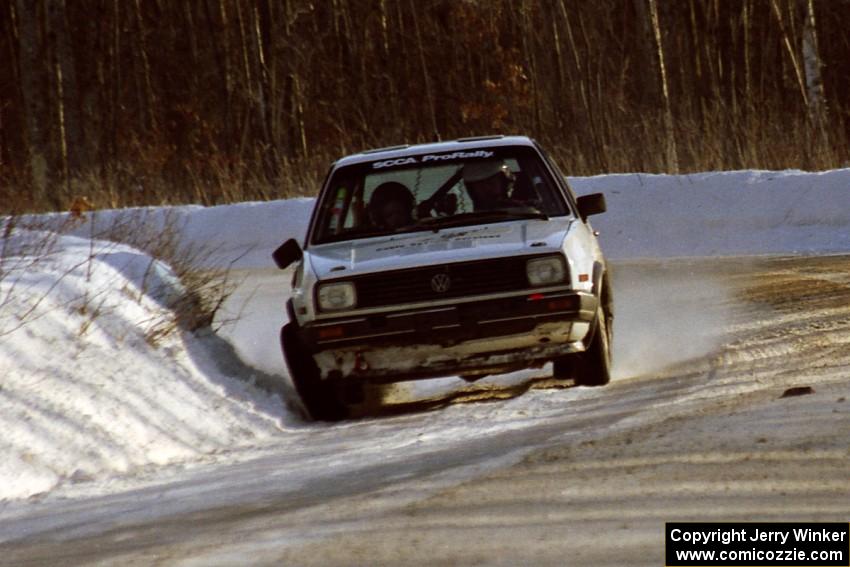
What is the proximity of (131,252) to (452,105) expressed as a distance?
35662 mm

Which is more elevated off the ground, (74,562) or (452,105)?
(74,562)

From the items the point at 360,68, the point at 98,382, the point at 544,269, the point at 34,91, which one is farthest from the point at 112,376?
the point at 360,68

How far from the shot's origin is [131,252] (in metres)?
12.0

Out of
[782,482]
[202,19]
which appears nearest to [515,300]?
[782,482]

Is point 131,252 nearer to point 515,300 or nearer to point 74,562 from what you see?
point 515,300

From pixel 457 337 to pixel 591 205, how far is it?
1476 millimetres

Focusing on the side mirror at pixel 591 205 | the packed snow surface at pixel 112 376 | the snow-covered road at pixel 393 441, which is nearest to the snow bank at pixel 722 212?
the packed snow surface at pixel 112 376

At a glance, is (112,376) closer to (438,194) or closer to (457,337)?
(457,337)

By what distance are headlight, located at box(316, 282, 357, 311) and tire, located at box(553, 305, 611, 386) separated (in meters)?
1.14

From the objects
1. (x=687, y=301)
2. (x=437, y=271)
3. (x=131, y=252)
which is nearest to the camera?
(x=437, y=271)

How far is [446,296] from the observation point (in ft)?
29.8

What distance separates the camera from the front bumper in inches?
358

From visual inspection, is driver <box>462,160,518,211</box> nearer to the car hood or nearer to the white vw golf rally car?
the white vw golf rally car

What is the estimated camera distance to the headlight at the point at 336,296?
9164mm
